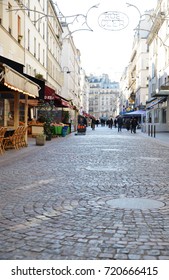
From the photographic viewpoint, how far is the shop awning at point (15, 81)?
12508mm

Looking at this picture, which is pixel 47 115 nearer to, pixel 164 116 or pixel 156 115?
pixel 164 116

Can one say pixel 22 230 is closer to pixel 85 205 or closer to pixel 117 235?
pixel 117 235

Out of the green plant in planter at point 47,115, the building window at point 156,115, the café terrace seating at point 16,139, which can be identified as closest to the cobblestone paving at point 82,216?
the café terrace seating at point 16,139

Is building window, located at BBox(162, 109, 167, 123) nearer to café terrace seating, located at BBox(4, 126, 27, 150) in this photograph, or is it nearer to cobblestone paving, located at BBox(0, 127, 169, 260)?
café terrace seating, located at BBox(4, 126, 27, 150)

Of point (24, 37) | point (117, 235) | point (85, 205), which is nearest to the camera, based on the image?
point (117, 235)

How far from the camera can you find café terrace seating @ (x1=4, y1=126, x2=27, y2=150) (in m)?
16.8

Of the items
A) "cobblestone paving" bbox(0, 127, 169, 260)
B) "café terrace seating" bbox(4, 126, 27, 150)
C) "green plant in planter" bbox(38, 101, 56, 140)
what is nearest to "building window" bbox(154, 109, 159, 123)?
"green plant in planter" bbox(38, 101, 56, 140)

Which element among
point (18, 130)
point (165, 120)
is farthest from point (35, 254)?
point (165, 120)

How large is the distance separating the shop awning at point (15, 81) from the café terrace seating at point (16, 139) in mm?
1794

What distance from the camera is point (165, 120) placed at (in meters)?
48.9

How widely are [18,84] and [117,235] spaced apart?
34.0ft

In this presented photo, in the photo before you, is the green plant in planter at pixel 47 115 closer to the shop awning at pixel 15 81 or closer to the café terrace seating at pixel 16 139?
the café terrace seating at pixel 16 139

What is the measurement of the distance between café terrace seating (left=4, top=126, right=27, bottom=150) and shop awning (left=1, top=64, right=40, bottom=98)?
179 cm

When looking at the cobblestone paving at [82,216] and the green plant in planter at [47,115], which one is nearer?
the cobblestone paving at [82,216]
